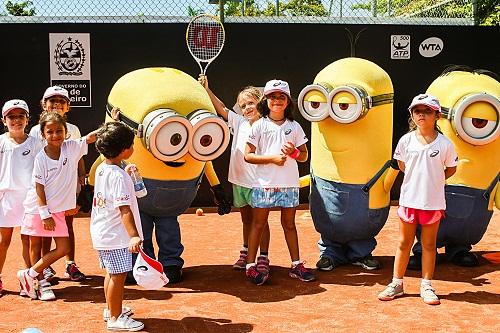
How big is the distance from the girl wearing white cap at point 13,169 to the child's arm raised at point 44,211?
36 centimetres

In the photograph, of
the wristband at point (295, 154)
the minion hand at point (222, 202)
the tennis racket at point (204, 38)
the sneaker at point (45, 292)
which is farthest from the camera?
the tennis racket at point (204, 38)

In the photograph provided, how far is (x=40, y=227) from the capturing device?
505 centimetres

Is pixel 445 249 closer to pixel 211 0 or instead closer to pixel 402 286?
pixel 402 286

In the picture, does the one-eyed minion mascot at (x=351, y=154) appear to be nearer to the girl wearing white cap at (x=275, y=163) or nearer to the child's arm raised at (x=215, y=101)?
the girl wearing white cap at (x=275, y=163)

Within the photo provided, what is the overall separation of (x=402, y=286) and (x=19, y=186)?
2.94 m

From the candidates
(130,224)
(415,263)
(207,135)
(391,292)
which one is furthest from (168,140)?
(415,263)

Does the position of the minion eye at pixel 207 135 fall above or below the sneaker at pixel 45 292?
above

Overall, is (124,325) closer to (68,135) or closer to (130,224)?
(130,224)

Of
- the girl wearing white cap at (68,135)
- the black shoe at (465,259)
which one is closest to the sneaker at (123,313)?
the girl wearing white cap at (68,135)

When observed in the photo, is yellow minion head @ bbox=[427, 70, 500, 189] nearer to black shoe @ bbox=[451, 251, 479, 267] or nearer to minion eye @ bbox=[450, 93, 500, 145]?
minion eye @ bbox=[450, 93, 500, 145]

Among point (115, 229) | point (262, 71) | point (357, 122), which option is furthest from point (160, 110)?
point (262, 71)

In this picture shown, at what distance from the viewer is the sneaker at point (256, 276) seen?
5.44 meters

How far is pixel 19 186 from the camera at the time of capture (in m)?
5.18

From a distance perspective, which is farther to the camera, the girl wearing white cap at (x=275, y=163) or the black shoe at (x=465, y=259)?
the black shoe at (x=465, y=259)
